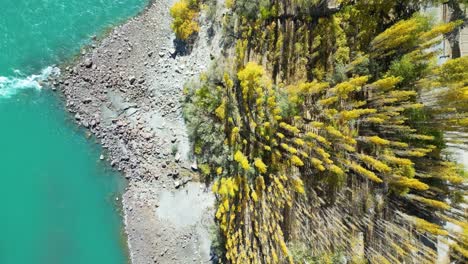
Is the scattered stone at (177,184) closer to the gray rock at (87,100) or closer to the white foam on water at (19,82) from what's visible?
the gray rock at (87,100)

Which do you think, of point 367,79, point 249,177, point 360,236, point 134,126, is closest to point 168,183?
point 134,126

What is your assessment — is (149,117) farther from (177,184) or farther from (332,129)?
(332,129)

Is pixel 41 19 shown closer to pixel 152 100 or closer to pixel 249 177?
pixel 152 100

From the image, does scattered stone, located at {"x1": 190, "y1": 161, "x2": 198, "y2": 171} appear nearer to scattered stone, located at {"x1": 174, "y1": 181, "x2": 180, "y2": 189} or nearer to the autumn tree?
scattered stone, located at {"x1": 174, "y1": 181, "x2": 180, "y2": 189}

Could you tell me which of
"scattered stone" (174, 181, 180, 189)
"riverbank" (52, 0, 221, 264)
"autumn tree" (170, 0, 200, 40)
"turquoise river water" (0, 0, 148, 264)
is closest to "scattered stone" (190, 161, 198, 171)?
"riverbank" (52, 0, 221, 264)

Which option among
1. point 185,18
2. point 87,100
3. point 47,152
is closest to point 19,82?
point 87,100

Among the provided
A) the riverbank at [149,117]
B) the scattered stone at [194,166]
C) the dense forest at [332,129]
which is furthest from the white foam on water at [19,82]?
the scattered stone at [194,166]

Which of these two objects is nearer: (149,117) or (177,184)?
(177,184)
